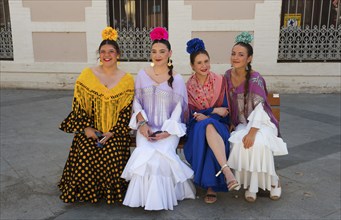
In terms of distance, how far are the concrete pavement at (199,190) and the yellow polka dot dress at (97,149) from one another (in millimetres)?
139

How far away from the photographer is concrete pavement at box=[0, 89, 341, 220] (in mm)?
3338

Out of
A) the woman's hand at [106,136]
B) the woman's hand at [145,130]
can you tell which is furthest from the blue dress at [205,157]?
the woman's hand at [106,136]

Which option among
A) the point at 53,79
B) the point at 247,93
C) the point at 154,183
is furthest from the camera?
the point at 53,79

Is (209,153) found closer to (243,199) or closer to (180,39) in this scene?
(243,199)

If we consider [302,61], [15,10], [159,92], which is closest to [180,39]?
[302,61]

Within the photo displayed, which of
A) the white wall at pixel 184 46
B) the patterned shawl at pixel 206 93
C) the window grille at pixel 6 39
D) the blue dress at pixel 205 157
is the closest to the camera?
the blue dress at pixel 205 157

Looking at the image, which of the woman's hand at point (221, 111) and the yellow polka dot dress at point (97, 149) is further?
the woman's hand at point (221, 111)

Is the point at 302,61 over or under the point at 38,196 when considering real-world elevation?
over

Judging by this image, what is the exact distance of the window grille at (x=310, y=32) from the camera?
8562mm

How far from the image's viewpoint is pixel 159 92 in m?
3.64

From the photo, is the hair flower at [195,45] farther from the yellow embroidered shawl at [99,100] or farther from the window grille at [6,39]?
the window grille at [6,39]

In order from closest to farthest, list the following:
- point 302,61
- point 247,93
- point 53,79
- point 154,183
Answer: point 154,183, point 247,93, point 302,61, point 53,79

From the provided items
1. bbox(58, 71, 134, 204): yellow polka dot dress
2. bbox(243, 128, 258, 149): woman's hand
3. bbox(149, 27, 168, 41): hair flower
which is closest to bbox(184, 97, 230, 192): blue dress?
bbox(243, 128, 258, 149): woman's hand

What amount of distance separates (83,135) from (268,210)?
6.31 ft
